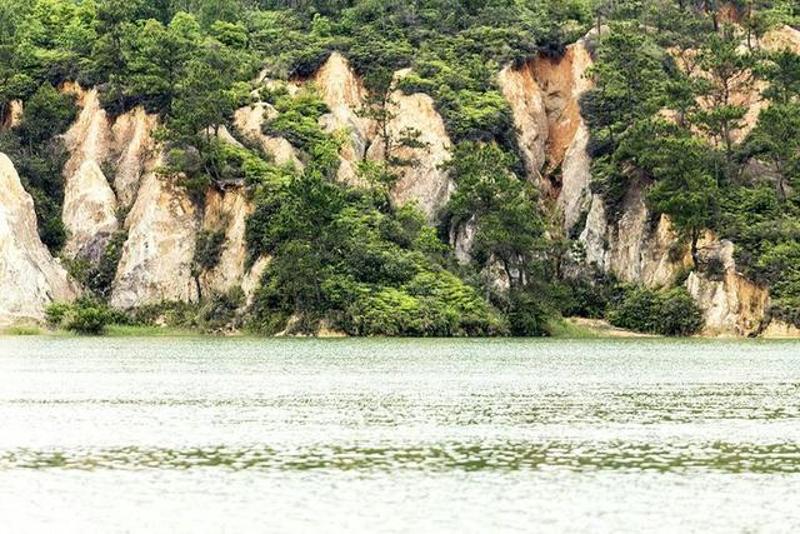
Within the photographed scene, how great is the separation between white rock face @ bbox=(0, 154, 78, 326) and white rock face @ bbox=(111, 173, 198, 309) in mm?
4599

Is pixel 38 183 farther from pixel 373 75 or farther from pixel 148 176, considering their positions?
pixel 373 75

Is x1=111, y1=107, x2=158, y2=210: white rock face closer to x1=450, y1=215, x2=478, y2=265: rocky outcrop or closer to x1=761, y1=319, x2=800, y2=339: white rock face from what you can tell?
x1=450, y1=215, x2=478, y2=265: rocky outcrop

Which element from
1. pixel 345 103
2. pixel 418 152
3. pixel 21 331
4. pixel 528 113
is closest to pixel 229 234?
pixel 21 331

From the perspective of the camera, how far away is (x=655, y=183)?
122 metres

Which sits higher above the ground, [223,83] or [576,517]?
[223,83]

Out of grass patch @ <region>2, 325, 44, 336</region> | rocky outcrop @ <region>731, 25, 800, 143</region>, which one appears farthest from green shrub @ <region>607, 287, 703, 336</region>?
grass patch @ <region>2, 325, 44, 336</region>

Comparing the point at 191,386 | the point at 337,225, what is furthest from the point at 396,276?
the point at 191,386

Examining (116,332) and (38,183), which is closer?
(116,332)

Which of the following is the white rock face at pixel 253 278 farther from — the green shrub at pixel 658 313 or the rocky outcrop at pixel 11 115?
the rocky outcrop at pixel 11 115

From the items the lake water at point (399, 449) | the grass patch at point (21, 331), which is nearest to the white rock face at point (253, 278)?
the grass patch at point (21, 331)

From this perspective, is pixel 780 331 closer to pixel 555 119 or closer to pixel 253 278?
pixel 253 278

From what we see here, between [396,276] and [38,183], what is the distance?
112 feet

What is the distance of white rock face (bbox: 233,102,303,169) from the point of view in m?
126

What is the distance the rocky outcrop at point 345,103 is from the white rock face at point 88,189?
1986cm
